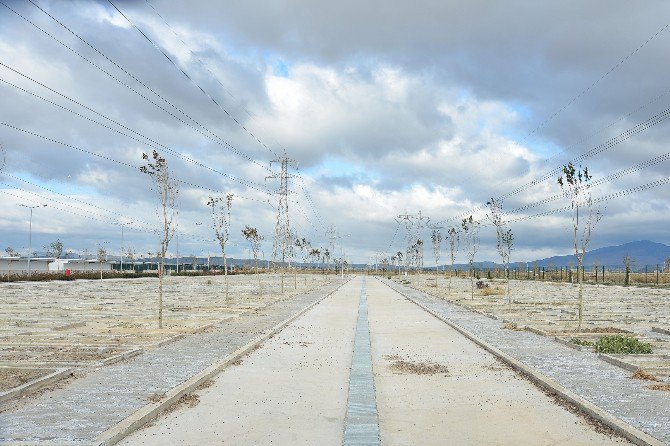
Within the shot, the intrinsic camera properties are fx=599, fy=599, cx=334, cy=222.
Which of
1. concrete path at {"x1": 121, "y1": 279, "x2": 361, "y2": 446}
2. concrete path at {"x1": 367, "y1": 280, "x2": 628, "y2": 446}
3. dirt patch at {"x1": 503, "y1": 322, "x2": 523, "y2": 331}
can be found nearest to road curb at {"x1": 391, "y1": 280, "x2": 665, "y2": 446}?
concrete path at {"x1": 367, "y1": 280, "x2": 628, "y2": 446}

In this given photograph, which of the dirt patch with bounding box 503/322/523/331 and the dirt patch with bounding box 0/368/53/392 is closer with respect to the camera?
the dirt patch with bounding box 0/368/53/392

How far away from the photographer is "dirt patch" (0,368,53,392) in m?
10.3

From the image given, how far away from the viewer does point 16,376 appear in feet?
36.6

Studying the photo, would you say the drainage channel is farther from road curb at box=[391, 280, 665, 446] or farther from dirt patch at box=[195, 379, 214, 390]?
road curb at box=[391, 280, 665, 446]

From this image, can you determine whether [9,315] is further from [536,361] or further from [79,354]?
[536,361]

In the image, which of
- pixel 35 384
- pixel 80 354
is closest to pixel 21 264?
pixel 80 354

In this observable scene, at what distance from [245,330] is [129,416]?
1166 cm

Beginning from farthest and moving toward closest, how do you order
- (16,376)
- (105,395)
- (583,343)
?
1. (583,343)
2. (16,376)
3. (105,395)

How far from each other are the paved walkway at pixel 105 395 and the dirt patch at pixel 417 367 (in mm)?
4068

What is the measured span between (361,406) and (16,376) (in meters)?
6.62

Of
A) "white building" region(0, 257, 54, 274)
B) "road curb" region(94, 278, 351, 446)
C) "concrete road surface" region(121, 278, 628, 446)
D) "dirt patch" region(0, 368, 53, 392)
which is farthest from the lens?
"white building" region(0, 257, 54, 274)

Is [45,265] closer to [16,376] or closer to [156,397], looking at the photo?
[16,376]

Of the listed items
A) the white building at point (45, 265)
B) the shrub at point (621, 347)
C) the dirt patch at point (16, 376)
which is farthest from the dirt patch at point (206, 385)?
the white building at point (45, 265)

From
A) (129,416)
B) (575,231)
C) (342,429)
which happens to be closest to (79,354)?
(129,416)
